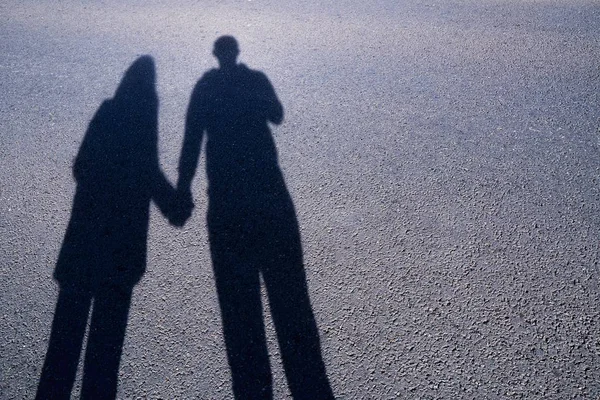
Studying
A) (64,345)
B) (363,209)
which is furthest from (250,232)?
(64,345)

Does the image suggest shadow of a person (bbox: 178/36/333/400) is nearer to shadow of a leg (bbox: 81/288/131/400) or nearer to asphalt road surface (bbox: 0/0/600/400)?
asphalt road surface (bbox: 0/0/600/400)

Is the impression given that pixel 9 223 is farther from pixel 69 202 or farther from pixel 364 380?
pixel 364 380

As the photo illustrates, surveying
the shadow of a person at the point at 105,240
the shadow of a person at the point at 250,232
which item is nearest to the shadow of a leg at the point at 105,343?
the shadow of a person at the point at 105,240

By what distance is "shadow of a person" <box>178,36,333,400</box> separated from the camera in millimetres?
2740

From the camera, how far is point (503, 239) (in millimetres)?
3307

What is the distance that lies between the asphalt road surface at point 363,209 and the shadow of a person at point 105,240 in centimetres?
3

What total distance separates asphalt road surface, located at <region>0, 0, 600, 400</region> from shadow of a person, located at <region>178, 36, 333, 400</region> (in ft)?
0.10

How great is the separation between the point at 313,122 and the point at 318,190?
1060 mm

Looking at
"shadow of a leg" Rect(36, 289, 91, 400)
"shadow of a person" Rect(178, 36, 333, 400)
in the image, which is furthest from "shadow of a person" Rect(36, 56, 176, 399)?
"shadow of a person" Rect(178, 36, 333, 400)

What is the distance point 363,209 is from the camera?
3631 mm

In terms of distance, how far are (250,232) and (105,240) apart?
1305 mm

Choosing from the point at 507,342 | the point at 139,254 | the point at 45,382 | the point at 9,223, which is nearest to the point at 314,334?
the point at 507,342

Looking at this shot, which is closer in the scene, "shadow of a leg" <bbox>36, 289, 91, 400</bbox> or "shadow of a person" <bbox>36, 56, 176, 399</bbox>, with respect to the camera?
"shadow of a leg" <bbox>36, 289, 91, 400</bbox>

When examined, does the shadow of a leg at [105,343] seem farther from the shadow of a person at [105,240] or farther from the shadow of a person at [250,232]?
the shadow of a person at [250,232]
